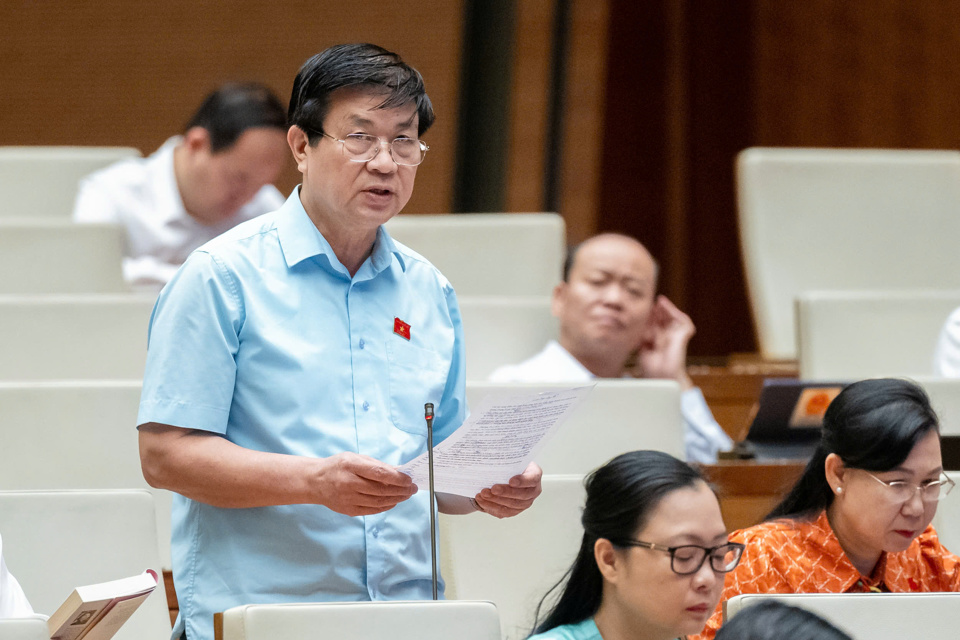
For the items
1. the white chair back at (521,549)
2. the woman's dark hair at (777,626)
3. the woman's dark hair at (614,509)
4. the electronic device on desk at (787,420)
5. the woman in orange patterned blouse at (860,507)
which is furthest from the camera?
the electronic device on desk at (787,420)

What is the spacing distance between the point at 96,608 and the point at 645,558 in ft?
1.17

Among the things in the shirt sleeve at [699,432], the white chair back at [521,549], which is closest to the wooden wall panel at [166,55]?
the shirt sleeve at [699,432]

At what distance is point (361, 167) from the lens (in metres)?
0.80

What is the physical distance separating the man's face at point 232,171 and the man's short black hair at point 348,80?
2.94 ft

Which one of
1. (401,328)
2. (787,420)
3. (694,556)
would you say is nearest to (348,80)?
(401,328)

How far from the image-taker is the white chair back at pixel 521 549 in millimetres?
1069

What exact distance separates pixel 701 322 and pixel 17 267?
1310 millimetres

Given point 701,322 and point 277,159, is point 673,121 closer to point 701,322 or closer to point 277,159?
point 701,322

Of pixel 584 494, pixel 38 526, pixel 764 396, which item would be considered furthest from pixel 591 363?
pixel 38 526

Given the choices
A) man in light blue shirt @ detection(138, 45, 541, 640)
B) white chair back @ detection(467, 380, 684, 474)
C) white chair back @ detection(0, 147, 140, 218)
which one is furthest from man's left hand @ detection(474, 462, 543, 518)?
white chair back @ detection(0, 147, 140, 218)

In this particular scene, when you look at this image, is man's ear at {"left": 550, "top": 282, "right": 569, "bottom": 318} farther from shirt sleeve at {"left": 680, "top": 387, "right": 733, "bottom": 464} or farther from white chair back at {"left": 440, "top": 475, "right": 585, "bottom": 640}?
white chair back at {"left": 440, "top": 475, "right": 585, "bottom": 640}

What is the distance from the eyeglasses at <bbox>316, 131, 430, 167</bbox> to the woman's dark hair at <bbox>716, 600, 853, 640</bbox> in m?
0.39

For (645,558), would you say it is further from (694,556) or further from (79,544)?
(79,544)

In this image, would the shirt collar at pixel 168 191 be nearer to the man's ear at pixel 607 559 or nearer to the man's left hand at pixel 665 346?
the man's left hand at pixel 665 346
